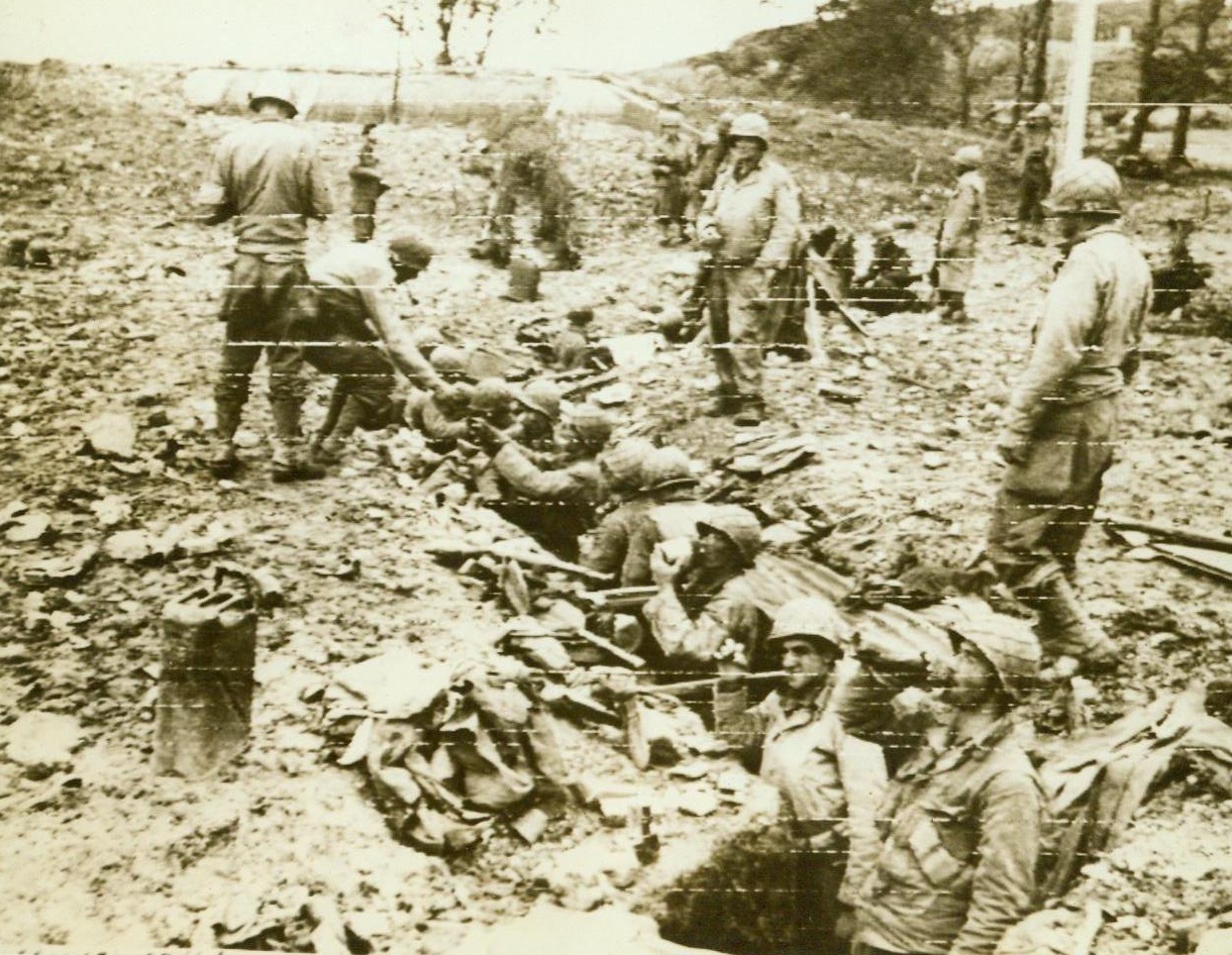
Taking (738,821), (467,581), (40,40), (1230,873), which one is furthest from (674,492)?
(40,40)

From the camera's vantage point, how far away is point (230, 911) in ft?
10.7

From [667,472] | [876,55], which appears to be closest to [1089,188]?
[876,55]

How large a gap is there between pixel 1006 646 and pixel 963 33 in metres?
2.07

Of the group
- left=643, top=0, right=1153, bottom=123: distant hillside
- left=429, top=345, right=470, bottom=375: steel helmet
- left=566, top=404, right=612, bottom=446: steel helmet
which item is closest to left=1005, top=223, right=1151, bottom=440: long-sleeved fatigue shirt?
left=643, top=0, right=1153, bottom=123: distant hillside

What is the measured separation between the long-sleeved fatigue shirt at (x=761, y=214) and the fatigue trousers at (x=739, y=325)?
0.23ft

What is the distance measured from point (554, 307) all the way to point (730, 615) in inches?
48.7

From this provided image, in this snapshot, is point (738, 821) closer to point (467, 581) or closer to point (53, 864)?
point (467, 581)

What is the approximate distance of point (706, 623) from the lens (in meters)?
3.66

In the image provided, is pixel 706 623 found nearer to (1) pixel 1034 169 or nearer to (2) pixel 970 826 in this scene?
(2) pixel 970 826

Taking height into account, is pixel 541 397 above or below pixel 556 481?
above

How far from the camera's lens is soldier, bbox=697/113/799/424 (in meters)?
3.78

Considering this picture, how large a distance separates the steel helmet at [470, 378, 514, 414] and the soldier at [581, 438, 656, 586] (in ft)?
1.33

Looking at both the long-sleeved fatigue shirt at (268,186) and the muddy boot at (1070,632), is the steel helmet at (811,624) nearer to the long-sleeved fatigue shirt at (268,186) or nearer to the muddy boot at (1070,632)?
the muddy boot at (1070,632)

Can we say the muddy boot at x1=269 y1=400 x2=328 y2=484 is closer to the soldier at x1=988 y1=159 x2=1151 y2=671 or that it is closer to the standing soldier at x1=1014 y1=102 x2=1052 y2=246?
the soldier at x1=988 y1=159 x2=1151 y2=671
